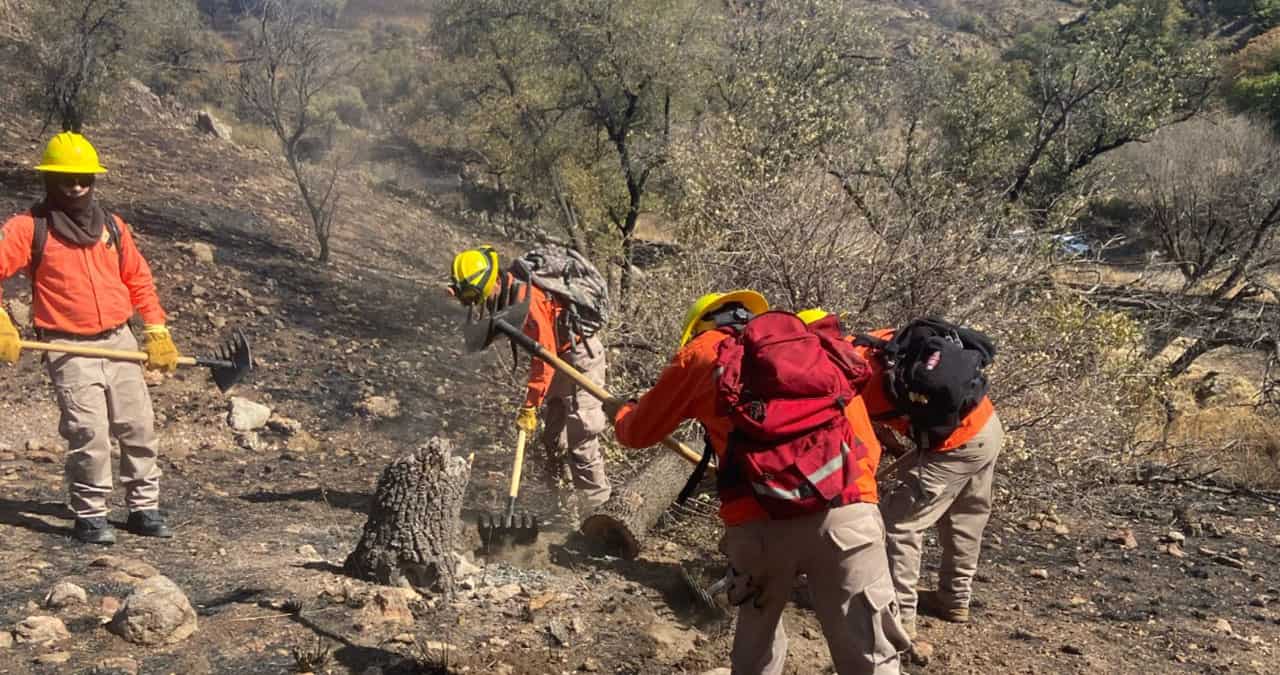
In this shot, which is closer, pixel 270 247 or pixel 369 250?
pixel 270 247

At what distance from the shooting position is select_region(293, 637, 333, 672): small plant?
3.11 metres

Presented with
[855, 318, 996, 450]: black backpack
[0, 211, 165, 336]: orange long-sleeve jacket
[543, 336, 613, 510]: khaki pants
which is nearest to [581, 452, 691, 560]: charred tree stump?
[543, 336, 613, 510]: khaki pants

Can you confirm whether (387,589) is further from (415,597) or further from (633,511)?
(633,511)

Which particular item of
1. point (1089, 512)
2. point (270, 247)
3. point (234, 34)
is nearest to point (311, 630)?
point (1089, 512)

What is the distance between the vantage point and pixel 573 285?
4984mm

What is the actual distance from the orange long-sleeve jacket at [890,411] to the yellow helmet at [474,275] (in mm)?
1660

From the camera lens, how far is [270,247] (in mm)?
11656

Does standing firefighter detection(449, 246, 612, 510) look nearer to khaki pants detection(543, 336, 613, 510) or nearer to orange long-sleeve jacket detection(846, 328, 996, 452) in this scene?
khaki pants detection(543, 336, 613, 510)

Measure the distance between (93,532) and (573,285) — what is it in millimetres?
2482

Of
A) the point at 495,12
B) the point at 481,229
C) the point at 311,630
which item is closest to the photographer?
the point at 311,630

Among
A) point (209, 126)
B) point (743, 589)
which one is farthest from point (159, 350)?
point (209, 126)

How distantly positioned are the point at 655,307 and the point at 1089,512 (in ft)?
10.4

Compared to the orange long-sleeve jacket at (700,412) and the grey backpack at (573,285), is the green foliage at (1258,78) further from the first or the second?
the orange long-sleeve jacket at (700,412)

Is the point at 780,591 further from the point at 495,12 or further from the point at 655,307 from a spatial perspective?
the point at 495,12
